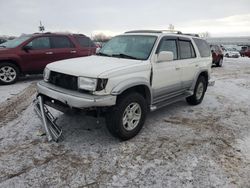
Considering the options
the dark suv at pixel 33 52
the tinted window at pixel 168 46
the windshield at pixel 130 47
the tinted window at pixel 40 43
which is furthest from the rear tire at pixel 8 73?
the tinted window at pixel 168 46

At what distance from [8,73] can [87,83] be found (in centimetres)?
588

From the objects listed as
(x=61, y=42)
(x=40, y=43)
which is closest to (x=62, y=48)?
(x=61, y=42)

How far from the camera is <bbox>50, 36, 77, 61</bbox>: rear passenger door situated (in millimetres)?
9117

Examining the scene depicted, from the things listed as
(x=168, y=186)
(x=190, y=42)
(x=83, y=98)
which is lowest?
(x=168, y=186)

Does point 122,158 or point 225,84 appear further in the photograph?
point 225,84

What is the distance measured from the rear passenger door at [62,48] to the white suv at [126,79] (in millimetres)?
4385

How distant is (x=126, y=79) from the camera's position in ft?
12.5

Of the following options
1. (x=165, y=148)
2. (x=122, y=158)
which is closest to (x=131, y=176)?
(x=122, y=158)

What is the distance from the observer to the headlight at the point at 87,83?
3.53 meters

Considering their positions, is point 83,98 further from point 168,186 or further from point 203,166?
point 203,166

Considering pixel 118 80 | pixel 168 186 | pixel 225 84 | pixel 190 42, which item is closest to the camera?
pixel 168 186

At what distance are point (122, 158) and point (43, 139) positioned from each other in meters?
1.46

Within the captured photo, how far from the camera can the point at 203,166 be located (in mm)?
3383

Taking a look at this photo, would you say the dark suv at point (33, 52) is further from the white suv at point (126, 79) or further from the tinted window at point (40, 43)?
the white suv at point (126, 79)
